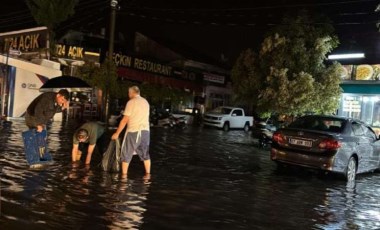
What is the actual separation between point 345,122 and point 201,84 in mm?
29052

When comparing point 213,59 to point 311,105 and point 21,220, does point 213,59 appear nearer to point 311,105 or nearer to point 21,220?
point 311,105

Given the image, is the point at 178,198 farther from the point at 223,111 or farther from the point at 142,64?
the point at 223,111

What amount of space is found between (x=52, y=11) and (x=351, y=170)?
21.5 m

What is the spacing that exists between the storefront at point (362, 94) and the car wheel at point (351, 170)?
13.2m

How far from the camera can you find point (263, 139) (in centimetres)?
2141

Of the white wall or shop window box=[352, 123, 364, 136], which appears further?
the white wall

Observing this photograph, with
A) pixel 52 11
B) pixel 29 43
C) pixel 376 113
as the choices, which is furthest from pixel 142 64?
pixel 376 113

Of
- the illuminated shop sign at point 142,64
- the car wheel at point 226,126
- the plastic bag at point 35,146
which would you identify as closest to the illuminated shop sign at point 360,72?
the car wheel at point 226,126

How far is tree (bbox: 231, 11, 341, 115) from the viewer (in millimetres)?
24234

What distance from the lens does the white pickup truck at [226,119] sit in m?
35.4

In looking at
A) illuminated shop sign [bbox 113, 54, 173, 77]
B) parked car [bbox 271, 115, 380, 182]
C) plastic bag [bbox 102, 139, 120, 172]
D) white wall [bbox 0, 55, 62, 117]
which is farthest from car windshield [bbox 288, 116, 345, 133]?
illuminated shop sign [bbox 113, 54, 173, 77]

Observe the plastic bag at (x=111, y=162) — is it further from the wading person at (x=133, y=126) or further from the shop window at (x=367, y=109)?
the shop window at (x=367, y=109)

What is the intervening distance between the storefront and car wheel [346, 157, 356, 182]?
13.2 metres

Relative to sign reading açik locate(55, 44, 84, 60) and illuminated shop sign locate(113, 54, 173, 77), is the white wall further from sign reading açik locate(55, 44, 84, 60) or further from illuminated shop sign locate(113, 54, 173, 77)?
illuminated shop sign locate(113, 54, 173, 77)
